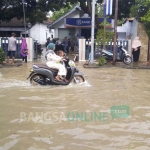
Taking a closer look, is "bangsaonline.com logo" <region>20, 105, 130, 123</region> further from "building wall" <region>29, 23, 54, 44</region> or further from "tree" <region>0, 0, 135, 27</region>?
"building wall" <region>29, 23, 54, 44</region>

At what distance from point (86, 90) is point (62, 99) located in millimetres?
1309

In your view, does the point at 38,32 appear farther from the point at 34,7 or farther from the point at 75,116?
the point at 75,116

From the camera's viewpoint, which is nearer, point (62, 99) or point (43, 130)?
point (43, 130)

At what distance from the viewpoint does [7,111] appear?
6.36 metres

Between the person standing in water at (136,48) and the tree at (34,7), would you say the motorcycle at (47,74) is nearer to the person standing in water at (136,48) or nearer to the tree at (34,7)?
the person standing in water at (136,48)

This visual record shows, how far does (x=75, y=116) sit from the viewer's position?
6.07 m

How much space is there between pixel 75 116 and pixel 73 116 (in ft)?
0.14

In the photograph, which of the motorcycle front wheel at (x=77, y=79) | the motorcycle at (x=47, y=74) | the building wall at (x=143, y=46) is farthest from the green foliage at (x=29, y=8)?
the motorcycle at (x=47, y=74)

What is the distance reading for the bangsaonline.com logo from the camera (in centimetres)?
578

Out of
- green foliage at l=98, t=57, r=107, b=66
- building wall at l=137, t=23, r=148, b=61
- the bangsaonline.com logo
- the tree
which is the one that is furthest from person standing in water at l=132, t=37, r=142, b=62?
the bangsaonline.com logo

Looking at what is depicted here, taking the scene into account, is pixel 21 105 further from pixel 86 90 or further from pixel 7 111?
pixel 86 90

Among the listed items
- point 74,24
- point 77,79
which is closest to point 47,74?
point 77,79

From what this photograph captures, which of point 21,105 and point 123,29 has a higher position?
point 123,29

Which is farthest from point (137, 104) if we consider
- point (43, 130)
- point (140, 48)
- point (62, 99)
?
point (140, 48)
